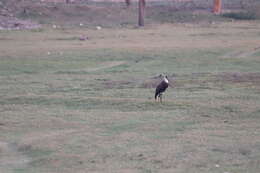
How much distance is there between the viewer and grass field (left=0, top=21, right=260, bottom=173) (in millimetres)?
8805

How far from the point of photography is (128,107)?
12.7m

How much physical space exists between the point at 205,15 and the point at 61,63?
19.1m

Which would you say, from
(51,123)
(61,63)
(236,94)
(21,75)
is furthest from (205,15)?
(51,123)

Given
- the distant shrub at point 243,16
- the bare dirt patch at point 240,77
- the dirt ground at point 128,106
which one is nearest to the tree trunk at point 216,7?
the distant shrub at point 243,16

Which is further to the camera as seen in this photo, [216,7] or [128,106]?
[216,7]

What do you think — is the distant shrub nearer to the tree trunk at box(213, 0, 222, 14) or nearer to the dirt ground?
the tree trunk at box(213, 0, 222, 14)

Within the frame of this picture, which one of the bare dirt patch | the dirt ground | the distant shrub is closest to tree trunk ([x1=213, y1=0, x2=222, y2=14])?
the distant shrub

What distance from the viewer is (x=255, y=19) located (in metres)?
36.7

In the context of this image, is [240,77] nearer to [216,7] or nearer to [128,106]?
[128,106]

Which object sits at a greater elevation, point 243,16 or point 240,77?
point 240,77

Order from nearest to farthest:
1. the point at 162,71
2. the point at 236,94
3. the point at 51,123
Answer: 1. the point at 51,123
2. the point at 236,94
3. the point at 162,71

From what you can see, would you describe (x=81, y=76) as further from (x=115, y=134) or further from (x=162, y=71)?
(x=115, y=134)

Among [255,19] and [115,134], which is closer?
[115,134]

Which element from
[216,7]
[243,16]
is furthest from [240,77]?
[216,7]
